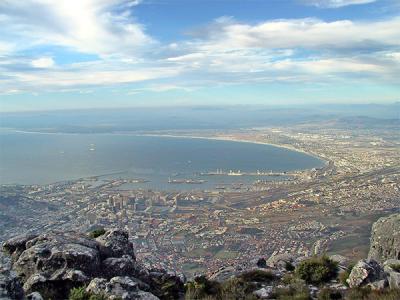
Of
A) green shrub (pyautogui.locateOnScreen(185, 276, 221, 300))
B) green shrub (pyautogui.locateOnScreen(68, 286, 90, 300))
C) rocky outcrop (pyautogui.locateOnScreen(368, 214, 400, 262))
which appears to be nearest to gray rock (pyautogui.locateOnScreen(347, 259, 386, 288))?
rocky outcrop (pyautogui.locateOnScreen(368, 214, 400, 262))

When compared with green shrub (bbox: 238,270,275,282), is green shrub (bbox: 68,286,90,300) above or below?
above

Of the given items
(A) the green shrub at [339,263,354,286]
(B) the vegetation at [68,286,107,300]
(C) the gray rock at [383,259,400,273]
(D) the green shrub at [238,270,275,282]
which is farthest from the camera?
(D) the green shrub at [238,270,275,282]

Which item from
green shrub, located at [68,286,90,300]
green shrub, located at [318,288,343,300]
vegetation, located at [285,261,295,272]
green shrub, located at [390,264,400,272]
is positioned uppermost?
green shrub, located at [68,286,90,300]

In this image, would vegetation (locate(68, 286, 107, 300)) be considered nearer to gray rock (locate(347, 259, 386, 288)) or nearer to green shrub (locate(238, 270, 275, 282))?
green shrub (locate(238, 270, 275, 282))

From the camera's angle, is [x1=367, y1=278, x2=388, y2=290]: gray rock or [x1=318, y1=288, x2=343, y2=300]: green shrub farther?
[x1=367, y1=278, x2=388, y2=290]: gray rock

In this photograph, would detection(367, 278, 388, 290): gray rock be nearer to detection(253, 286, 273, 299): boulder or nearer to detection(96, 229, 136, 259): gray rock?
detection(253, 286, 273, 299): boulder

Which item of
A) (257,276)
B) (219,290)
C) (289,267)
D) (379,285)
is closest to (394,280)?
(379,285)

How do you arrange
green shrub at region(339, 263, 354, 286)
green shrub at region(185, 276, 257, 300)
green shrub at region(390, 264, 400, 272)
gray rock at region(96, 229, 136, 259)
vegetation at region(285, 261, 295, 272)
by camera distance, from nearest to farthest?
1. green shrub at region(185, 276, 257, 300)
2. gray rock at region(96, 229, 136, 259)
3. green shrub at region(339, 263, 354, 286)
4. green shrub at region(390, 264, 400, 272)
5. vegetation at region(285, 261, 295, 272)

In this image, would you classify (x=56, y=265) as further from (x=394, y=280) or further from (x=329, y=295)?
(x=394, y=280)

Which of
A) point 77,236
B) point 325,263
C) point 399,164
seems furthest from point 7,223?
point 399,164

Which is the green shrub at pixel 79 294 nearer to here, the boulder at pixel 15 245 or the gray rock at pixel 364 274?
the boulder at pixel 15 245
